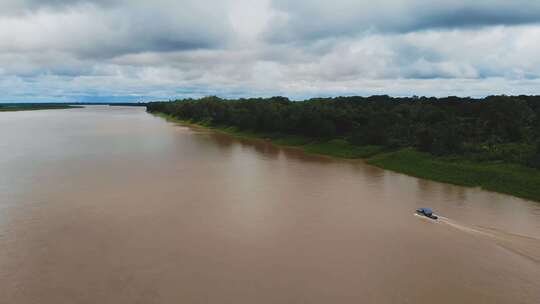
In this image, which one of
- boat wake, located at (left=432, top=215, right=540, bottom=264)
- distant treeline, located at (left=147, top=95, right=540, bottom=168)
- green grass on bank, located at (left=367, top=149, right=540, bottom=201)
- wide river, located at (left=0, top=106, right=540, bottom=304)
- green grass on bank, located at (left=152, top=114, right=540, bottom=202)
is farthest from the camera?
distant treeline, located at (left=147, top=95, right=540, bottom=168)

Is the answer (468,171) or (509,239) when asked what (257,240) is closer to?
(509,239)

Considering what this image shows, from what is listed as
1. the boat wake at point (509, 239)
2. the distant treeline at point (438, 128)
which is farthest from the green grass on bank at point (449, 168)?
the boat wake at point (509, 239)

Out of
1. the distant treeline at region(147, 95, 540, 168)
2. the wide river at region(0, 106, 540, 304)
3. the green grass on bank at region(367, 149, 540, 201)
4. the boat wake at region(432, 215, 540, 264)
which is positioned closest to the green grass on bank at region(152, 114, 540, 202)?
the green grass on bank at region(367, 149, 540, 201)

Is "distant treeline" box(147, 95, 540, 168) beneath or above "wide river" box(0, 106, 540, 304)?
above

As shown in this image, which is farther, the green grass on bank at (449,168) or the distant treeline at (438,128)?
the distant treeline at (438,128)

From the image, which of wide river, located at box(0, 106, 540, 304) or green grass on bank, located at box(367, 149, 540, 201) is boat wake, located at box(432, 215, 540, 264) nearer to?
wide river, located at box(0, 106, 540, 304)

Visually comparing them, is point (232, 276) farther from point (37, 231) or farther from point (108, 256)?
point (37, 231)

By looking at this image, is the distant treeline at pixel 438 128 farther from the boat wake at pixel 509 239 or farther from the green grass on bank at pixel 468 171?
the boat wake at pixel 509 239

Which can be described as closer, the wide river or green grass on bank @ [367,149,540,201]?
the wide river

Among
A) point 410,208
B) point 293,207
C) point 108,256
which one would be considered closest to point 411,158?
point 410,208
